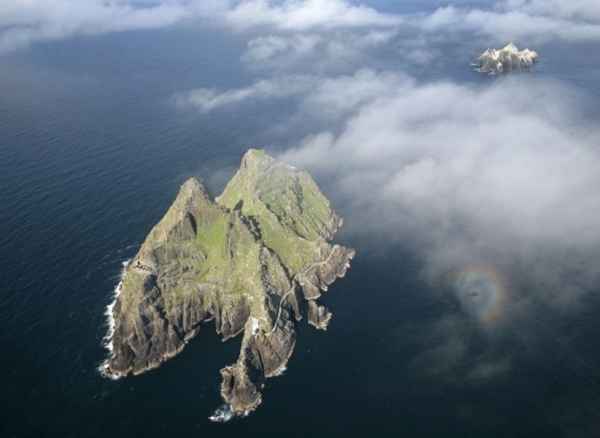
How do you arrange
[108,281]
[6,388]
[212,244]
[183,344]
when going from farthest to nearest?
[108,281], [212,244], [183,344], [6,388]

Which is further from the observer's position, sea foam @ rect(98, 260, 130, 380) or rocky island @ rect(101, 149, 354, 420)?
rocky island @ rect(101, 149, 354, 420)

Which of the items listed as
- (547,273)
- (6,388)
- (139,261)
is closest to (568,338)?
(547,273)

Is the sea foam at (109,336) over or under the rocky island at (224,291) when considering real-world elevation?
under

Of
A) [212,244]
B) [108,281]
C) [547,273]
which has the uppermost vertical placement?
[212,244]

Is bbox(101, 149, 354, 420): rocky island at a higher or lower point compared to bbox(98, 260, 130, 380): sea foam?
higher

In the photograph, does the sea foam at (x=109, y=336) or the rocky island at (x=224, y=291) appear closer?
the sea foam at (x=109, y=336)

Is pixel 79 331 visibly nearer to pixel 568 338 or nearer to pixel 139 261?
pixel 139 261

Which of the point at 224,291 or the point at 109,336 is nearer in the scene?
the point at 109,336

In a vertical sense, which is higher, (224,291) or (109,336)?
(224,291)
